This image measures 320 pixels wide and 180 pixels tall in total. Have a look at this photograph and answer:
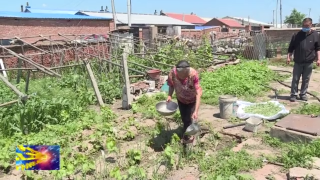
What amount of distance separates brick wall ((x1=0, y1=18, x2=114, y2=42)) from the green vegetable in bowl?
1505cm

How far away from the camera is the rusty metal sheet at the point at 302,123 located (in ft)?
14.8

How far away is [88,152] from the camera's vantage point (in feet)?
15.2

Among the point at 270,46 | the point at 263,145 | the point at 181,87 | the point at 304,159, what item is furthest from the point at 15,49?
the point at 270,46

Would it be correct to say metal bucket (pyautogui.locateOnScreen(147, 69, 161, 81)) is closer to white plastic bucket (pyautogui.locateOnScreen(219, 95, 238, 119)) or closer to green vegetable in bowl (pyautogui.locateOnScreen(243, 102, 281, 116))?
white plastic bucket (pyautogui.locateOnScreen(219, 95, 238, 119))

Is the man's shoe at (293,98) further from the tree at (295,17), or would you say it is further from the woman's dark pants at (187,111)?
the tree at (295,17)

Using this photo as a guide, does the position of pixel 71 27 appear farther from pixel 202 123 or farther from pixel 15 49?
pixel 202 123

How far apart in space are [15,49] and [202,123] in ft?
26.9

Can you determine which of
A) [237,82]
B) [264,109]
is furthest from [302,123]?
[237,82]

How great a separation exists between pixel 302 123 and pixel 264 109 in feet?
4.21

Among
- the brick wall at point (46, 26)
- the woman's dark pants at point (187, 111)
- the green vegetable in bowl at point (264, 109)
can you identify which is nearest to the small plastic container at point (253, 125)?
the green vegetable in bowl at point (264, 109)

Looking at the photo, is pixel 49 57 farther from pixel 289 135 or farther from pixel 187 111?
pixel 289 135

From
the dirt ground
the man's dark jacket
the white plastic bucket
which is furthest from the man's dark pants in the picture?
the white plastic bucket

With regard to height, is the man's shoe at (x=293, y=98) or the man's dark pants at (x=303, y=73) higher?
the man's dark pants at (x=303, y=73)

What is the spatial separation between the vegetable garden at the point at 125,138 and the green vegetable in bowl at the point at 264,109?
0.07 ft
